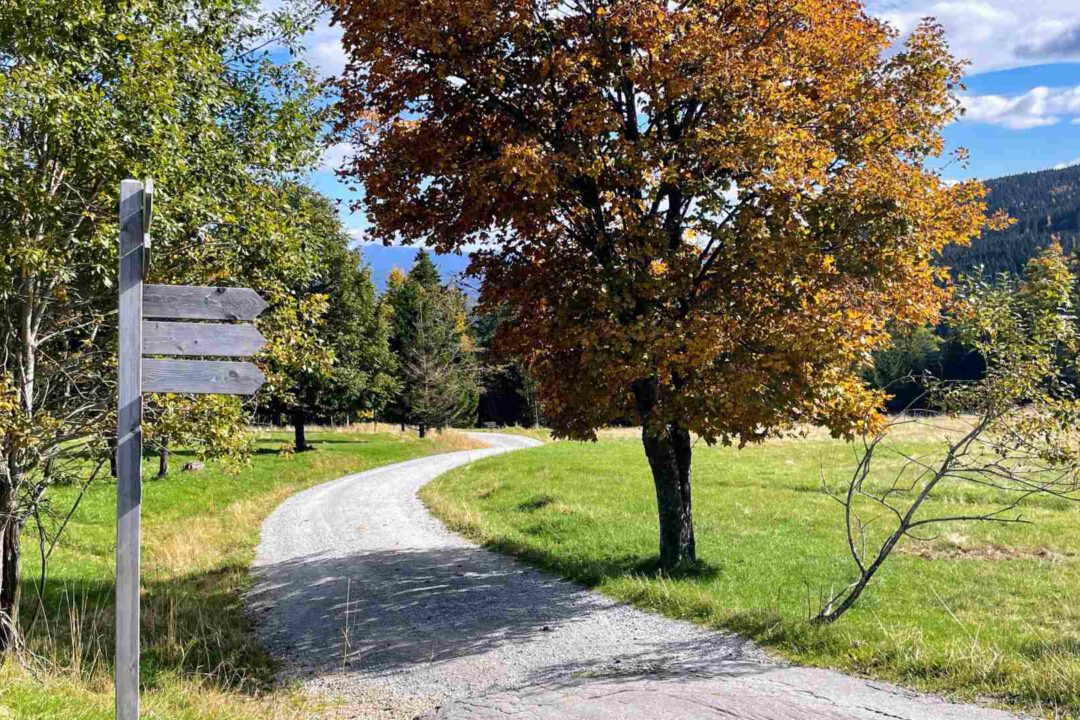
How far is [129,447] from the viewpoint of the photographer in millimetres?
4977

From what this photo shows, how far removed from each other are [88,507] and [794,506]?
→ 18.9 metres

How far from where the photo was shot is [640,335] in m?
9.55

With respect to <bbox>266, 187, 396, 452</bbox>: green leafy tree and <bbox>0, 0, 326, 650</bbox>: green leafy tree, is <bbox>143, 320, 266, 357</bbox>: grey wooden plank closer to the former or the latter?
<bbox>0, 0, 326, 650</bbox>: green leafy tree

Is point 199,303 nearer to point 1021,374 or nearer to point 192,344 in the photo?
point 192,344

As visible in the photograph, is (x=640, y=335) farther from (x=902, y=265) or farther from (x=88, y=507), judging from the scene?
(x=88, y=507)

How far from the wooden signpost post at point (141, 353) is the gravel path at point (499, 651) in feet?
10.3

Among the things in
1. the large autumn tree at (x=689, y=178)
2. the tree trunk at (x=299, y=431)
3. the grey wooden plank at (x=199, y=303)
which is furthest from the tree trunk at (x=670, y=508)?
the tree trunk at (x=299, y=431)

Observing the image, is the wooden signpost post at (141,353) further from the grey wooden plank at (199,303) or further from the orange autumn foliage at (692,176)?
the orange autumn foliage at (692,176)

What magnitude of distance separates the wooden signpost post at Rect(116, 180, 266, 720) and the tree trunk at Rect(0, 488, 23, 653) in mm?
5041

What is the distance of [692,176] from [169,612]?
9851 millimetres

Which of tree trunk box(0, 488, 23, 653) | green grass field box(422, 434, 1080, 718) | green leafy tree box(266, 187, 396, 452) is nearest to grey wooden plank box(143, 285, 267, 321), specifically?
tree trunk box(0, 488, 23, 653)

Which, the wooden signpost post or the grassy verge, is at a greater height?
the wooden signpost post

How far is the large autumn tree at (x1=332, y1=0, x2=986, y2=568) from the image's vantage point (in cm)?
948

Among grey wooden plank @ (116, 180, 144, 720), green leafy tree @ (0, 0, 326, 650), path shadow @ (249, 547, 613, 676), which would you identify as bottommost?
path shadow @ (249, 547, 613, 676)
